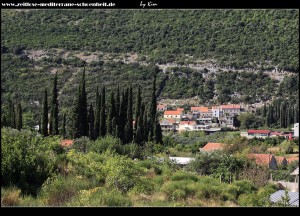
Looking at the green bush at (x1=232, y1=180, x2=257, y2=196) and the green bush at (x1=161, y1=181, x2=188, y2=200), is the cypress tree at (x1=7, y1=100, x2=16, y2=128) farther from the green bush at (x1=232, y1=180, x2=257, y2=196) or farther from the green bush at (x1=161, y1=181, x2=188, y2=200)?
the green bush at (x1=161, y1=181, x2=188, y2=200)

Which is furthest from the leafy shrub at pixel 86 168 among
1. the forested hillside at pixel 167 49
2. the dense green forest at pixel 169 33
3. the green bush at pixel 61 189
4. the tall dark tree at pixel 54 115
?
the dense green forest at pixel 169 33

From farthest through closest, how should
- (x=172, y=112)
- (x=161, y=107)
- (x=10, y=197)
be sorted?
(x=161, y=107) → (x=172, y=112) → (x=10, y=197)

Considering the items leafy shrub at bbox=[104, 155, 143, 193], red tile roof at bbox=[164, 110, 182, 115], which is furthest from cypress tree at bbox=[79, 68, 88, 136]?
red tile roof at bbox=[164, 110, 182, 115]

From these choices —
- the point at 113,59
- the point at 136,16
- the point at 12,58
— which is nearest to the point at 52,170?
the point at 12,58

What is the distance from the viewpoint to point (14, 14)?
5850 centimetres

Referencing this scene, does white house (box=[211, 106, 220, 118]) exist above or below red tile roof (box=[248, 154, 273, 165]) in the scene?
below

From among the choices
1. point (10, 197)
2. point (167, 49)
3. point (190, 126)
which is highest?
point (167, 49)

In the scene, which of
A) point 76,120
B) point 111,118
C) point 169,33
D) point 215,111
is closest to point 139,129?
point 111,118

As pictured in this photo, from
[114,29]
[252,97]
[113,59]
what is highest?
[114,29]

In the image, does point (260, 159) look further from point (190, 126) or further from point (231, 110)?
point (231, 110)

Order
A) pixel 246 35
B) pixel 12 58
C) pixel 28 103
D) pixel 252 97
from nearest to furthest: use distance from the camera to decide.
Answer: pixel 28 103 < pixel 12 58 < pixel 252 97 < pixel 246 35

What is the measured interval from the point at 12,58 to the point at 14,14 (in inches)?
313

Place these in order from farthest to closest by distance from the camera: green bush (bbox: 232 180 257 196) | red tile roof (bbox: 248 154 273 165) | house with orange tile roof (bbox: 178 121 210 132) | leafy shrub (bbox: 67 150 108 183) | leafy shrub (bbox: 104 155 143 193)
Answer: house with orange tile roof (bbox: 178 121 210 132)
red tile roof (bbox: 248 154 273 165)
green bush (bbox: 232 180 257 196)
leafy shrub (bbox: 67 150 108 183)
leafy shrub (bbox: 104 155 143 193)

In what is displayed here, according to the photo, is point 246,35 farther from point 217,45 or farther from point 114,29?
point 114,29
